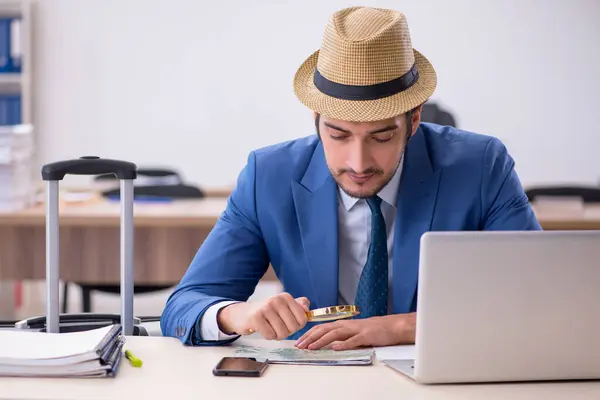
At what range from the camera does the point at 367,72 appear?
1657mm

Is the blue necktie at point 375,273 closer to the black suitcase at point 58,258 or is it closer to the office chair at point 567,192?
the black suitcase at point 58,258

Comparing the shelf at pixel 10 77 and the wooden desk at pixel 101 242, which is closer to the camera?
the wooden desk at pixel 101 242

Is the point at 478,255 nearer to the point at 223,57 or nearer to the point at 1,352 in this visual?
the point at 1,352

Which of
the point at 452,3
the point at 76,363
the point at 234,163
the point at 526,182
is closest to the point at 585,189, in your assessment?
the point at 526,182

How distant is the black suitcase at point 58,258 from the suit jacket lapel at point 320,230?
14.9 inches

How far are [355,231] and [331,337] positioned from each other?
1.25ft

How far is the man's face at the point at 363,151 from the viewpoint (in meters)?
1.64

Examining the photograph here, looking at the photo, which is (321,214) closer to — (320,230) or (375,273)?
(320,230)

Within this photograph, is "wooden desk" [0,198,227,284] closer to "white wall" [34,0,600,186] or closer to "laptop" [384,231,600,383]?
"laptop" [384,231,600,383]

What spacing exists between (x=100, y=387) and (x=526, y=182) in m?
4.75

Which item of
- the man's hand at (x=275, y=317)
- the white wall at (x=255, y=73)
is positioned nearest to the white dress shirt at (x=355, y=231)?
the man's hand at (x=275, y=317)

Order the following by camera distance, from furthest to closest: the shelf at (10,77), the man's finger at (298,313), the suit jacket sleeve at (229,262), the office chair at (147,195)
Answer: the shelf at (10,77) < the office chair at (147,195) < the suit jacket sleeve at (229,262) < the man's finger at (298,313)

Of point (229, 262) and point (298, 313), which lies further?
point (229, 262)

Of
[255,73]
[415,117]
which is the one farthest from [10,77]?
[415,117]
